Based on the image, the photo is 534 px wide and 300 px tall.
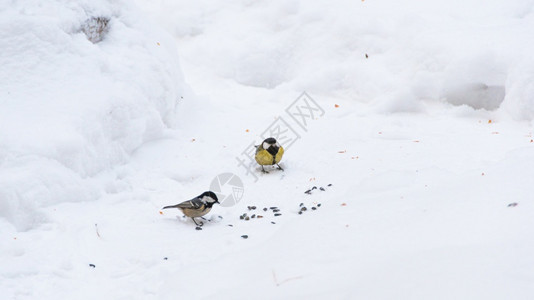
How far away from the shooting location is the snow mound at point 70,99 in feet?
13.8

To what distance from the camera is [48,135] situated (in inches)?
177

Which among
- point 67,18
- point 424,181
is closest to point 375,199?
point 424,181

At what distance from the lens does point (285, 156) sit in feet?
19.0

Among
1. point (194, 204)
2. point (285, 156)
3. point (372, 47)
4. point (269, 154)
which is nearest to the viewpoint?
point (194, 204)

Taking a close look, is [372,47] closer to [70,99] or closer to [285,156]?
[285,156]

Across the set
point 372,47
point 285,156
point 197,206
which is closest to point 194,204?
point 197,206

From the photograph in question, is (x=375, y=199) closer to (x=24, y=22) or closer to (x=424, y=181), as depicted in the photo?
(x=424, y=181)

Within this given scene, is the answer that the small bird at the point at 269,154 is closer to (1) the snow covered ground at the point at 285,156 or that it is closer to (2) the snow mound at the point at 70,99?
(1) the snow covered ground at the point at 285,156

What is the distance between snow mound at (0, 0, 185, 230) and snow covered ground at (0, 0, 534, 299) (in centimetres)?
2

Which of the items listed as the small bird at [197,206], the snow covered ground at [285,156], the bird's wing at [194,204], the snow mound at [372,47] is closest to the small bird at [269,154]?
the snow covered ground at [285,156]

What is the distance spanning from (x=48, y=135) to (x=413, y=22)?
560cm

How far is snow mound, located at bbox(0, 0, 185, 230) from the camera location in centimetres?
421

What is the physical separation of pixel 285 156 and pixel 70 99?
7.86ft

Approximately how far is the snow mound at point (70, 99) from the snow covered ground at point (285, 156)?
0.7 inches
